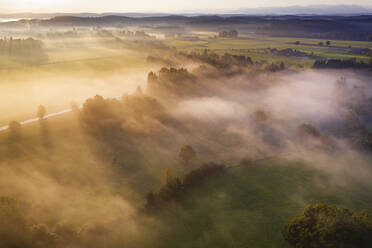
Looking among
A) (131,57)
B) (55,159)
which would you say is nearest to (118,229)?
(55,159)

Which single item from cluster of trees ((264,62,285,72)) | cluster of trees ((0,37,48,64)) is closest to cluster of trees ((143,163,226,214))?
cluster of trees ((264,62,285,72))

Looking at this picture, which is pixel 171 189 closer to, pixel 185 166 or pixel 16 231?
pixel 185 166

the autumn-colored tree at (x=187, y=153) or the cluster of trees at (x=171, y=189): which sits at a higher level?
the autumn-colored tree at (x=187, y=153)

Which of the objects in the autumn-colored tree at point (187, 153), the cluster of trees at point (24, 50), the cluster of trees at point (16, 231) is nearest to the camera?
the cluster of trees at point (16, 231)

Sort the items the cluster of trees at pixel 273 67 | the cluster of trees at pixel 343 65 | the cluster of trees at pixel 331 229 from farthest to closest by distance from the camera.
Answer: the cluster of trees at pixel 343 65 < the cluster of trees at pixel 273 67 < the cluster of trees at pixel 331 229

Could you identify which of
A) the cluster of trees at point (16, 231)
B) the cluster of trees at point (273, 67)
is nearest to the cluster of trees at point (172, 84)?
the cluster of trees at point (273, 67)

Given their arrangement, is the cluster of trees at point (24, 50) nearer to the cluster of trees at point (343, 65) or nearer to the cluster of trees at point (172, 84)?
the cluster of trees at point (172, 84)

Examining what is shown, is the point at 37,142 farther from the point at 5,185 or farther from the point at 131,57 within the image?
the point at 131,57

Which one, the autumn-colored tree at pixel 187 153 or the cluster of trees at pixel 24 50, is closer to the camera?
the autumn-colored tree at pixel 187 153
